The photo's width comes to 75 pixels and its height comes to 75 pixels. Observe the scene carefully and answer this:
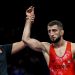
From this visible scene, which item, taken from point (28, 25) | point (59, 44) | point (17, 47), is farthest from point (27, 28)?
point (59, 44)

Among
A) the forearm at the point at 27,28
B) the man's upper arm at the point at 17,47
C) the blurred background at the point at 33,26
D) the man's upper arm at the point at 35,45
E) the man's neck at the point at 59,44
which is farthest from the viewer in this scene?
the blurred background at the point at 33,26

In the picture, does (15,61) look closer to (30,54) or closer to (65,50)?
(30,54)

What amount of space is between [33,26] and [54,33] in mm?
3214

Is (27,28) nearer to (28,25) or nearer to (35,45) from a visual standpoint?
(28,25)

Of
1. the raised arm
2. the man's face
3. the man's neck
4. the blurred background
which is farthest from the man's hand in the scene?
the blurred background

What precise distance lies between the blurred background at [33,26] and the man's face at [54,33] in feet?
8.88

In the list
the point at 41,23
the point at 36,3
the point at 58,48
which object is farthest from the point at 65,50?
the point at 41,23

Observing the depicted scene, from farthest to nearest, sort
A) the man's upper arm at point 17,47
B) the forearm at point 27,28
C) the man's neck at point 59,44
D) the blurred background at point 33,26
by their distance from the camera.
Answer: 1. the blurred background at point 33,26
2. the man's neck at point 59,44
3. the forearm at point 27,28
4. the man's upper arm at point 17,47

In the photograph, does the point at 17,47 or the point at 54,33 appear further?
the point at 54,33

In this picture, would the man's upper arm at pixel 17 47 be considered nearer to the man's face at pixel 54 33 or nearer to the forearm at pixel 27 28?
the forearm at pixel 27 28

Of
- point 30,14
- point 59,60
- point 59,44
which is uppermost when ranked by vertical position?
point 30,14

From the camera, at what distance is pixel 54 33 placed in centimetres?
482

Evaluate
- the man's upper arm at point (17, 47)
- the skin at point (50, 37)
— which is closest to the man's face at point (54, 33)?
the skin at point (50, 37)

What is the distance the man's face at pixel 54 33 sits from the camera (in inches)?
188
